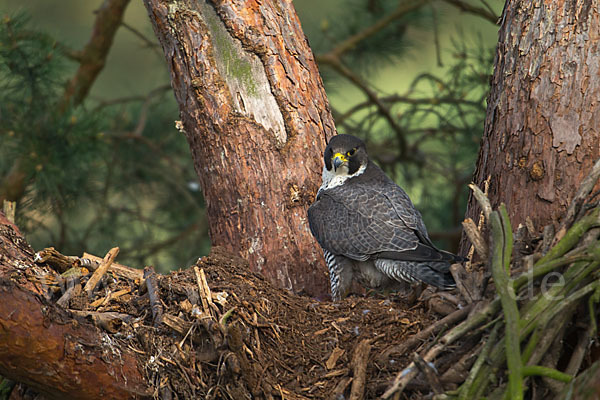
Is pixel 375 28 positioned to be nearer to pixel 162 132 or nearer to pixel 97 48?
pixel 162 132

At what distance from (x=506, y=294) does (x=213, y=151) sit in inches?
74.9

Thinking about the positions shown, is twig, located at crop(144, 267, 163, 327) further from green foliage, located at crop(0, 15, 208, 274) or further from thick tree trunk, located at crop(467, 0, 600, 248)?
green foliage, located at crop(0, 15, 208, 274)

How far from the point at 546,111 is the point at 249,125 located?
1.49m

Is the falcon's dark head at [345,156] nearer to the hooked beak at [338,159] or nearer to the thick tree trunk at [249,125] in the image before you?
the hooked beak at [338,159]

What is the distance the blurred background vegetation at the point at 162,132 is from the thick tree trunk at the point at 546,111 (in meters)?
→ 1.78

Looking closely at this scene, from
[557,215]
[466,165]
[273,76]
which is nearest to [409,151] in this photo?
[466,165]

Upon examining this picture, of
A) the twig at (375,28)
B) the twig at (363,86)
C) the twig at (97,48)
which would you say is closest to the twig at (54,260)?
the twig at (97,48)

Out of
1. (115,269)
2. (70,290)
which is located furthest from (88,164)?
(70,290)

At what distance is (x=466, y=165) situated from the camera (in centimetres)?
585

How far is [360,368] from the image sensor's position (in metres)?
2.49

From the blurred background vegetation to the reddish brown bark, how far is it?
2667mm

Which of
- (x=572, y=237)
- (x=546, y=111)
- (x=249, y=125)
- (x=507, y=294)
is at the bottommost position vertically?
(x=507, y=294)

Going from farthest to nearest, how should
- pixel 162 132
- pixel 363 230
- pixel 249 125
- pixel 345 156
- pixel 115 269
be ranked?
pixel 162 132
pixel 345 156
pixel 363 230
pixel 249 125
pixel 115 269

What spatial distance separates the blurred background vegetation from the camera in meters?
4.71
